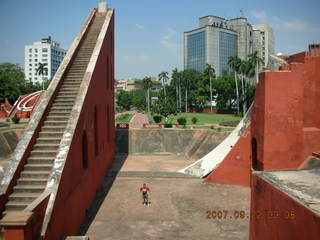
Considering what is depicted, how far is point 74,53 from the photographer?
14344 mm

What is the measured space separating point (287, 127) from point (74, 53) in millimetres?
10116

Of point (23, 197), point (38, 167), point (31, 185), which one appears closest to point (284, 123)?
point (38, 167)

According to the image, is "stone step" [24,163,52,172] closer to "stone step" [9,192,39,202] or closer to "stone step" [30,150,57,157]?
"stone step" [30,150,57,157]

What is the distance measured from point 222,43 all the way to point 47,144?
101 metres

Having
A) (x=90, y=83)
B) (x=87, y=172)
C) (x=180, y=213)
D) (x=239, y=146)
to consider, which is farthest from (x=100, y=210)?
(x=239, y=146)

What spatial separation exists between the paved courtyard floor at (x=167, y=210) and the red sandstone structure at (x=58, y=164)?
776 mm

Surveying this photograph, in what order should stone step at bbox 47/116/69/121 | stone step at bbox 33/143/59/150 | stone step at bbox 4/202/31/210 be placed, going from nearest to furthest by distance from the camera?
stone step at bbox 4/202/31/210, stone step at bbox 33/143/59/150, stone step at bbox 47/116/69/121

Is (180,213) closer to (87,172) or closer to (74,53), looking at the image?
(87,172)

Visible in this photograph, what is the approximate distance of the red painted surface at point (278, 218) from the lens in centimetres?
451

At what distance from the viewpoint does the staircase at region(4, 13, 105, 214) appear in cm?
750

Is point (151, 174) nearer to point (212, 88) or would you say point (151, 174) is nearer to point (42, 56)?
point (212, 88)

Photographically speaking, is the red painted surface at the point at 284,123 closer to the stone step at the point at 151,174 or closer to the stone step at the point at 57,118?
the stone step at the point at 151,174

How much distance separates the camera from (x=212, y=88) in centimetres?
5862

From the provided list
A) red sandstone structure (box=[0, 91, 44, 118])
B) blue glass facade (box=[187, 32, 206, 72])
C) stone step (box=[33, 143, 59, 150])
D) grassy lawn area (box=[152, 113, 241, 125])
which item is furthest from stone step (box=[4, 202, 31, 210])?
blue glass facade (box=[187, 32, 206, 72])
